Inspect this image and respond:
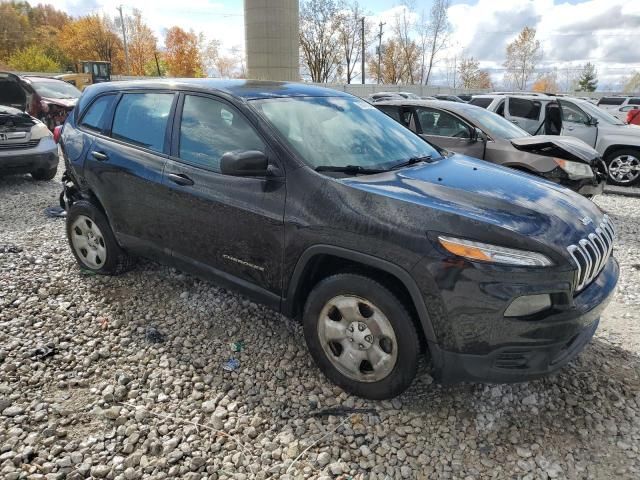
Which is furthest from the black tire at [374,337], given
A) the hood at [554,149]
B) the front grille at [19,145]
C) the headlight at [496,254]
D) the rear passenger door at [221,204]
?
the front grille at [19,145]

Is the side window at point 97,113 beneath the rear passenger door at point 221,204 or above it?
above

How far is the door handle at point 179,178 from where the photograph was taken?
3.14 m

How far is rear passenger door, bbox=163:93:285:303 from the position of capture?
2.79 metres

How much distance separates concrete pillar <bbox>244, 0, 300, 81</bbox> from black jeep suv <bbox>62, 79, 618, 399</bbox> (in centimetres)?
2260

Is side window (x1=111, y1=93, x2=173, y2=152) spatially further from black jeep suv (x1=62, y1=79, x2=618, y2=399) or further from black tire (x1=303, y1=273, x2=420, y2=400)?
black tire (x1=303, y1=273, x2=420, y2=400)

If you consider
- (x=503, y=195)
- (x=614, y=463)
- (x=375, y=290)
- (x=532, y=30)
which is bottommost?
(x=614, y=463)

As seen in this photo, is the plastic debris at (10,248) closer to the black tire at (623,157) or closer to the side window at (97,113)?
the side window at (97,113)

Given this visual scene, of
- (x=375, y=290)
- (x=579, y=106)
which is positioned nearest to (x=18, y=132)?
(x=375, y=290)

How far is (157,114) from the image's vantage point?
3479mm

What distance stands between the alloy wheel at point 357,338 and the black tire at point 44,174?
7262mm

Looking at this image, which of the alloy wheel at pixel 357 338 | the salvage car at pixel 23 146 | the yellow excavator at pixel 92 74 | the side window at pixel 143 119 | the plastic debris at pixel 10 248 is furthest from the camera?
the yellow excavator at pixel 92 74

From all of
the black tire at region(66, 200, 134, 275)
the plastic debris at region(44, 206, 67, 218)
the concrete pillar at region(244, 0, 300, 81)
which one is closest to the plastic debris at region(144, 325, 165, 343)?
the black tire at region(66, 200, 134, 275)

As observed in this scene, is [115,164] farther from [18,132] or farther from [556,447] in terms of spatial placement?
[18,132]

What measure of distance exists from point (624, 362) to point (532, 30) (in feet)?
211
